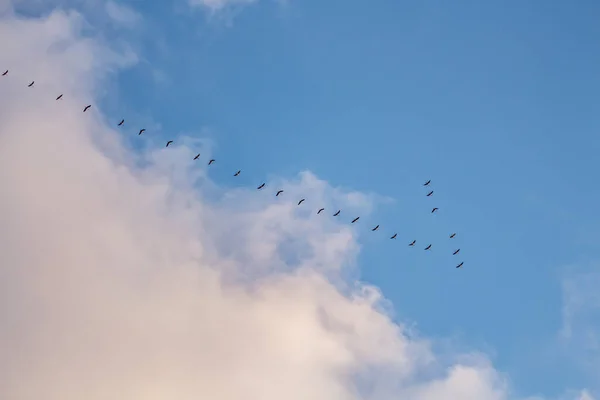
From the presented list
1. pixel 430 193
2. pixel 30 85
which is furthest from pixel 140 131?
pixel 430 193

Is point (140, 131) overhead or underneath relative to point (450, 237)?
underneath

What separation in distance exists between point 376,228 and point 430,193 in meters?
15.3

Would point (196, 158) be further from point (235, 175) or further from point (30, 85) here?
point (30, 85)

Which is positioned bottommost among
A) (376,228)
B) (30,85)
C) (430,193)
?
(30,85)

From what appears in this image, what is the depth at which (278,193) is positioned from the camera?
199000 millimetres

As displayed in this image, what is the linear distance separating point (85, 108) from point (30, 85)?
1408 centimetres

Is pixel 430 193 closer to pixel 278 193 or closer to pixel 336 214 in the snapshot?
pixel 336 214

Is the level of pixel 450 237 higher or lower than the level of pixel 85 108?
higher

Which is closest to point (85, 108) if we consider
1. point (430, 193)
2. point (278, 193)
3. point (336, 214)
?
point (278, 193)

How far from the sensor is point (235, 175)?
636ft

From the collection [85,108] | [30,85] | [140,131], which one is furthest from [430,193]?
[30,85]

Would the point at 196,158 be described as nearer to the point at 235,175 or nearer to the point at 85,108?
the point at 235,175

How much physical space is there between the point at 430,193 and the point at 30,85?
9760cm

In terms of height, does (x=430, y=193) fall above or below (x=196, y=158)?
above
